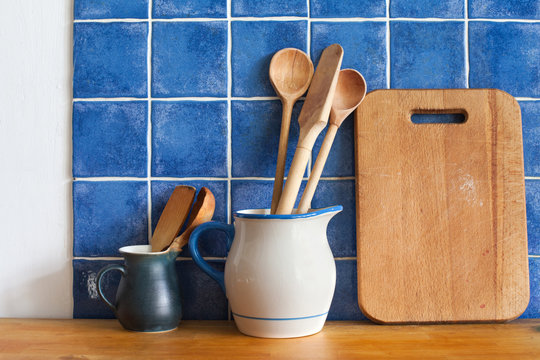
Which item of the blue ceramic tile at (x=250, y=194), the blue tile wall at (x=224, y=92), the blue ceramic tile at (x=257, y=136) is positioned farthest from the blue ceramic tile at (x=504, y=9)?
the blue ceramic tile at (x=250, y=194)

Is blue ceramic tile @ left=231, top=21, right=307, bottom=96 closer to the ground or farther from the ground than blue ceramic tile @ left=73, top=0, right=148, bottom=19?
closer to the ground

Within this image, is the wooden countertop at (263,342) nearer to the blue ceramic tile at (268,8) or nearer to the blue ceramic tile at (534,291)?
the blue ceramic tile at (534,291)

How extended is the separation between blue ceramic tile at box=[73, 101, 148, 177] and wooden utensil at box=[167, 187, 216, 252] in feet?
0.40

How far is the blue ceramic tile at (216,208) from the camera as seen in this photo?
2.61 ft

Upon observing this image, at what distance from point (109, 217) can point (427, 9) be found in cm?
66

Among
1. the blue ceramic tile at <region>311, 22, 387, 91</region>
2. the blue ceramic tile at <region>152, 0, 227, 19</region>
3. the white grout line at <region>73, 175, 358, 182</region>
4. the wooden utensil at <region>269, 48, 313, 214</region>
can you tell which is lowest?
the white grout line at <region>73, 175, 358, 182</region>

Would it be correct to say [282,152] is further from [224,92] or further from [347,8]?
[347,8]

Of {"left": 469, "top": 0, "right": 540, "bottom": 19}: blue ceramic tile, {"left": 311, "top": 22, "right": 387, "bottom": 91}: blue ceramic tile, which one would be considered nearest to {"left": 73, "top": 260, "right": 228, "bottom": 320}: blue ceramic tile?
{"left": 311, "top": 22, "right": 387, "bottom": 91}: blue ceramic tile

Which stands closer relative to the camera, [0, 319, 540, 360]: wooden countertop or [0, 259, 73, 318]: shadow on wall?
[0, 319, 540, 360]: wooden countertop

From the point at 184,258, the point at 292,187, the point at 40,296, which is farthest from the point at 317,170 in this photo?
the point at 40,296

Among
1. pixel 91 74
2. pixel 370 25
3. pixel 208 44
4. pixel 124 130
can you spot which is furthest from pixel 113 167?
pixel 370 25

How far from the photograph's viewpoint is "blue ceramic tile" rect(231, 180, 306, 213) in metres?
0.80

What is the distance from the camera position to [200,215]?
0.75 m

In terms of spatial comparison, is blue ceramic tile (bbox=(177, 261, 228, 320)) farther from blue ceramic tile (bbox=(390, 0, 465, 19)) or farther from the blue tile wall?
blue ceramic tile (bbox=(390, 0, 465, 19))
